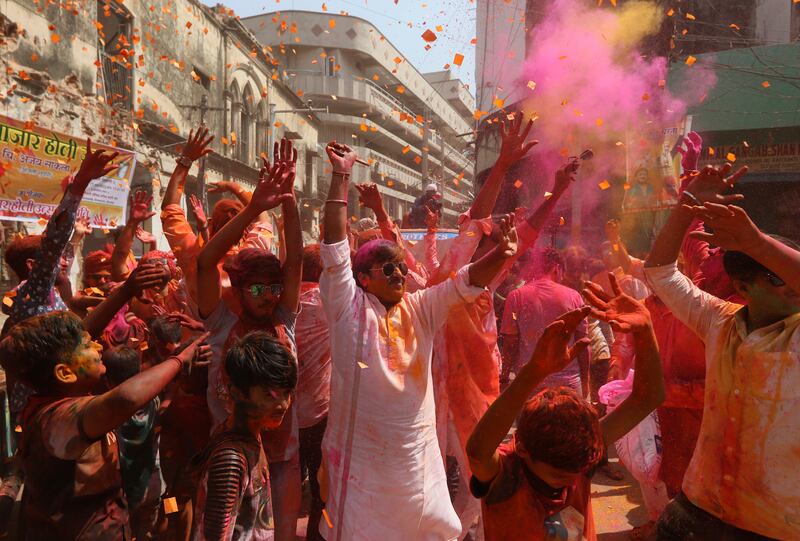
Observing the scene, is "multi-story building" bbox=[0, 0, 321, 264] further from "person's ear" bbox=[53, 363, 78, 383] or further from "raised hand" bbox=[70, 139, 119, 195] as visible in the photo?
"person's ear" bbox=[53, 363, 78, 383]

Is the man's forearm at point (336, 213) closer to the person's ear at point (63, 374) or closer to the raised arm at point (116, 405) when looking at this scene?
the raised arm at point (116, 405)

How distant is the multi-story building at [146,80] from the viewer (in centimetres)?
1159

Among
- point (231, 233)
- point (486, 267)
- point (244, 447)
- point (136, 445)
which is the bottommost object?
point (136, 445)

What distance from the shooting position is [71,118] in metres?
12.7

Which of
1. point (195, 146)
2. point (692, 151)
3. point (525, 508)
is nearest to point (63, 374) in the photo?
point (525, 508)

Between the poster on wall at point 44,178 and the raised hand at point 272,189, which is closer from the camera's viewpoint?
the raised hand at point 272,189

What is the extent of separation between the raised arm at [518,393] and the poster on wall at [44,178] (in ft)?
19.8

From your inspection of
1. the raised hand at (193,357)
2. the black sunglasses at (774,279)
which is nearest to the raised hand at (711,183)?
the black sunglasses at (774,279)

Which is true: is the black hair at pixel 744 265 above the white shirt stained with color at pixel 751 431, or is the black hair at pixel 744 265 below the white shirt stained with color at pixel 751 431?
above

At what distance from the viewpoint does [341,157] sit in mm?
2756

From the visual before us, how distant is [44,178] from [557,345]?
714 centimetres

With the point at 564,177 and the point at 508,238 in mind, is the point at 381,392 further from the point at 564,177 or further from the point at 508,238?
the point at 564,177

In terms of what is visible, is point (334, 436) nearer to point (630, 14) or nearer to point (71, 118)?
point (71, 118)

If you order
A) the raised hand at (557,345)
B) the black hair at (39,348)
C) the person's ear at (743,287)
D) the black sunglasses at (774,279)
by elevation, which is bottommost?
the black hair at (39,348)
